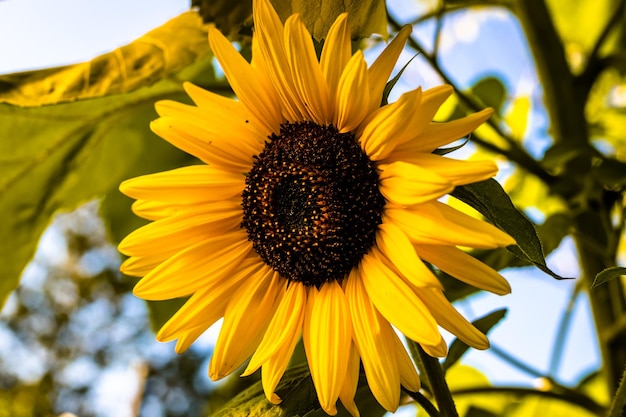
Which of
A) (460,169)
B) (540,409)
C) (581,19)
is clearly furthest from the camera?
(581,19)

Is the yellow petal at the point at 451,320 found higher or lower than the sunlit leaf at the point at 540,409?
higher

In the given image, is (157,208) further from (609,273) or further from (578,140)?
(578,140)

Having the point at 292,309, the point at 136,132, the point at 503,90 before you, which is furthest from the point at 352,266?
the point at 503,90

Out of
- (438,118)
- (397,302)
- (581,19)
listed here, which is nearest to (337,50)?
(397,302)

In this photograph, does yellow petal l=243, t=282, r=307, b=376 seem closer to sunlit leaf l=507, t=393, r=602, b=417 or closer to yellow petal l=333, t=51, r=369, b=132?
yellow petal l=333, t=51, r=369, b=132

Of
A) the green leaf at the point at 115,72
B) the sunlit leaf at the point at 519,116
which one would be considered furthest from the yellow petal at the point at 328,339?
the sunlit leaf at the point at 519,116

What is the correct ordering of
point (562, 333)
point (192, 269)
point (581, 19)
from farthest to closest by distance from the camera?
point (581, 19) → point (562, 333) → point (192, 269)

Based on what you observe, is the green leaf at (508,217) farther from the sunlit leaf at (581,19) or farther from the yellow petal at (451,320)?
the sunlit leaf at (581,19)

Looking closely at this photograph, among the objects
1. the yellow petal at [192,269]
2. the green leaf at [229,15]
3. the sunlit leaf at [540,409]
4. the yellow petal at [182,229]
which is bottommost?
the sunlit leaf at [540,409]
